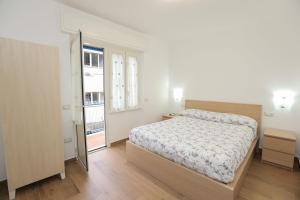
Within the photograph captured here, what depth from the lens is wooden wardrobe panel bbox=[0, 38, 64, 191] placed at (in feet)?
5.51

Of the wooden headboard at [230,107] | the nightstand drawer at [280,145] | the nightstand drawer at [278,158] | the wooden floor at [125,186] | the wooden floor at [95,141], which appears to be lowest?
the wooden floor at [125,186]

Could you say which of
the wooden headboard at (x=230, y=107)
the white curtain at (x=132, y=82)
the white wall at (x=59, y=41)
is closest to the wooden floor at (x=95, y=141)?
the white wall at (x=59, y=41)

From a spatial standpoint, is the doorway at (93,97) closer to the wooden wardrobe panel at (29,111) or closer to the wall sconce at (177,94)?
the wooden wardrobe panel at (29,111)

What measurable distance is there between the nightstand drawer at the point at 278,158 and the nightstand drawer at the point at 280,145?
0.26ft

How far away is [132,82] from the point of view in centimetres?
371

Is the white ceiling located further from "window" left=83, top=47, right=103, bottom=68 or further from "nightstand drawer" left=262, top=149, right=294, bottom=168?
"nightstand drawer" left=262, top=149, right=294, bottom=168

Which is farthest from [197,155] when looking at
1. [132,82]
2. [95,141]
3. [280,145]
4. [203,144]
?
[95,141]

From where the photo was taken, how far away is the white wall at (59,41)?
6.55ft

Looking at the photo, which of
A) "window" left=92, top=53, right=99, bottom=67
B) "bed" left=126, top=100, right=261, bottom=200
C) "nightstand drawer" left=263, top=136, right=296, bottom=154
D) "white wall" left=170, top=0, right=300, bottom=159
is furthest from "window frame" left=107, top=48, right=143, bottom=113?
"nightstand drawer" left=263, top=136, right=296, bottom=154

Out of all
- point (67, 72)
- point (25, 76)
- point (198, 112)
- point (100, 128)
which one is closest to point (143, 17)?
point (67, 72)

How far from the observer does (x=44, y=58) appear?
1878mm

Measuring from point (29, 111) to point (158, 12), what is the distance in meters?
2.56

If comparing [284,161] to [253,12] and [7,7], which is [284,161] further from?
[7,7]

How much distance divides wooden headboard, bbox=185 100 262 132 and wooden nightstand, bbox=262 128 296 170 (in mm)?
491
